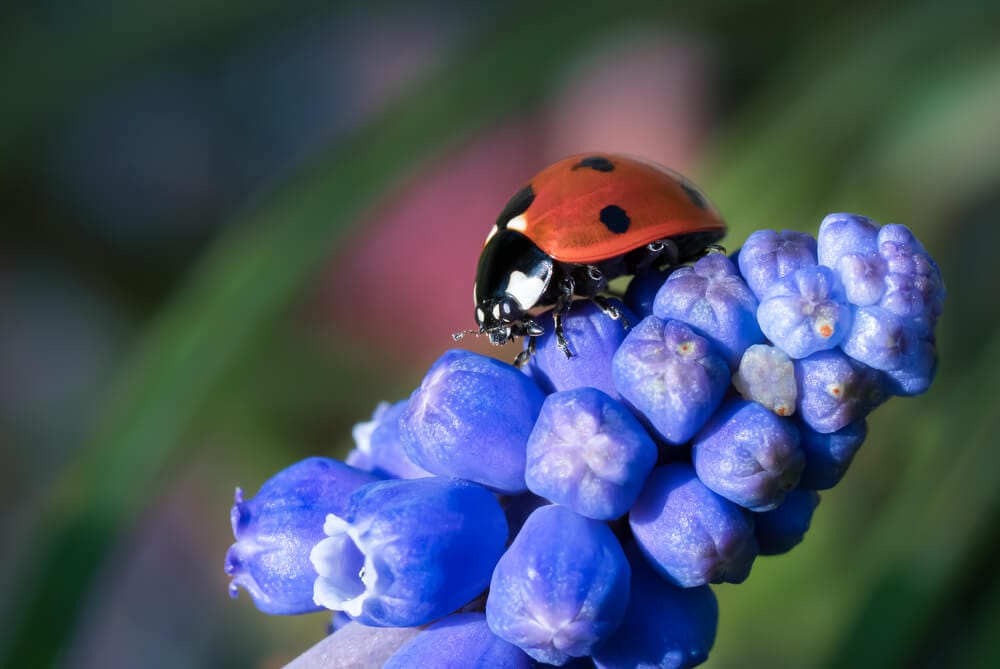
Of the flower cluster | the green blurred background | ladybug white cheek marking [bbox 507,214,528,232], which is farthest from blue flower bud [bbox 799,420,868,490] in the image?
the green blurred background

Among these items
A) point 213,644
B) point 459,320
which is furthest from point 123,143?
point 213,644

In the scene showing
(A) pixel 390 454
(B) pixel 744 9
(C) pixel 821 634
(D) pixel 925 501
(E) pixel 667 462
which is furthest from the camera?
(B) pixel 744 9

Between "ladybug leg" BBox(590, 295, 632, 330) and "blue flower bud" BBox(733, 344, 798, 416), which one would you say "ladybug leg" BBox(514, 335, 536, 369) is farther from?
"blue flower bud" BBox(733, 344, 798, 416)

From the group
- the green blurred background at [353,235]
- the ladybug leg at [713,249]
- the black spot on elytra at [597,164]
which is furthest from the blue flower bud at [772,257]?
the green blurred background at [353,235]

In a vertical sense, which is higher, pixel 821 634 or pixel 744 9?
pixel 744 9

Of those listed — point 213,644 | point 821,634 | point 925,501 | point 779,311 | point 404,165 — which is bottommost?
point 213,644

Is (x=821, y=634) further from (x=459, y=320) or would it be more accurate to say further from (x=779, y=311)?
(x=459, y=320)

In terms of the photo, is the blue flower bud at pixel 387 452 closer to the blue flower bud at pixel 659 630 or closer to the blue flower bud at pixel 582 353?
the blue flower bud at pixel 582 353
